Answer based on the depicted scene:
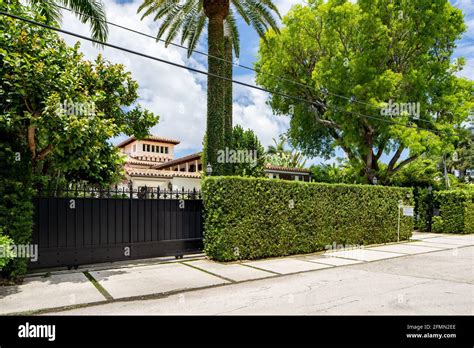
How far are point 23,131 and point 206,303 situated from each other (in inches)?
220

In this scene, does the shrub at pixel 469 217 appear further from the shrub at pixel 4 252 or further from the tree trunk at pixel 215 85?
the shrub at pixel 4 252

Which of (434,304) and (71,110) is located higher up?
(71,110)

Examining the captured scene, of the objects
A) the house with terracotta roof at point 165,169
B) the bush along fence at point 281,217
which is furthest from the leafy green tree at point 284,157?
the bush along fence at point 281,217

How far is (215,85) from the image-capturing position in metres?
14.1

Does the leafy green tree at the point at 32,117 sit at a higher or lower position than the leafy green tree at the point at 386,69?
lower

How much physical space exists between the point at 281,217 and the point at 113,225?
5238 millimetres

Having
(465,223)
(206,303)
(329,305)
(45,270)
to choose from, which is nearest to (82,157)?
Result: (45,270)

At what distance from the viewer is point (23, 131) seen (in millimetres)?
7871

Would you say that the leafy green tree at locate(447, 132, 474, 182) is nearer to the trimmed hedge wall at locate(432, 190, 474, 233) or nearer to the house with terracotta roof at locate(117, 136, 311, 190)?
the house with terracotta roof at locate(117, 136, 311, 190)

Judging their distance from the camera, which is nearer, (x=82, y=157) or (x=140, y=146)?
(x=82, y=157)

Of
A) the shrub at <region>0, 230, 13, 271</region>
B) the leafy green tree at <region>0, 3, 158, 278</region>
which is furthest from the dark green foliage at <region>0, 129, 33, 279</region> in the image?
the shrub at <region>0, 230, 13, 271</region>

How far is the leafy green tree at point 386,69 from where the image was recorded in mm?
19562

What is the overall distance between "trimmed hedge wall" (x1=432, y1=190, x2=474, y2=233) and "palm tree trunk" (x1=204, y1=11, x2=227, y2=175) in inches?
598

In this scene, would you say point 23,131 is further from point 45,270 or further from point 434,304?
point 434,304
